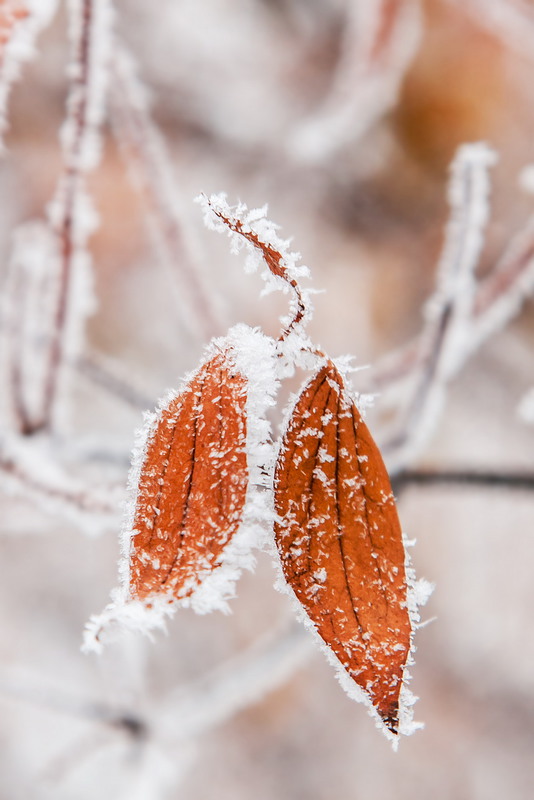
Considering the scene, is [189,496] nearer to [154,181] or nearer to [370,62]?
[154,181]

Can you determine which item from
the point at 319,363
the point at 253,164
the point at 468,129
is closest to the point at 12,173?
the point at 253,164

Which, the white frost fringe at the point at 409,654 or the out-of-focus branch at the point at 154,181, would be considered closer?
the white frost fringe at the point at 409,654

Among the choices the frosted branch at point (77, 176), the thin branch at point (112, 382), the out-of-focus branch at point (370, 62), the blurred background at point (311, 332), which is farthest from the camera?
the blurred background at point (311, 332)

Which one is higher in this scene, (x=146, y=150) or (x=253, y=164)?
(x=253, y=164)

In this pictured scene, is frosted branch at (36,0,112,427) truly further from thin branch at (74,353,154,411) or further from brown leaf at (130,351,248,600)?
brown leaf at (130,351,248,600)

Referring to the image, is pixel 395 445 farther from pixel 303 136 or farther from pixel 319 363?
pixel 303 136

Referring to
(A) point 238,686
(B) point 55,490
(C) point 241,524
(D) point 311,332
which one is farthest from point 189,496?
(D) point 311,332

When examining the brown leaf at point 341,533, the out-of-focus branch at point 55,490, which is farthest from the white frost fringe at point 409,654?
the out-of-focus branch at point 55,490

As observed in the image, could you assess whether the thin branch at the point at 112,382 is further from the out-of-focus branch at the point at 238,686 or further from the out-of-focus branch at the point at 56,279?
the out-of-focus branch at the point at 238,686
